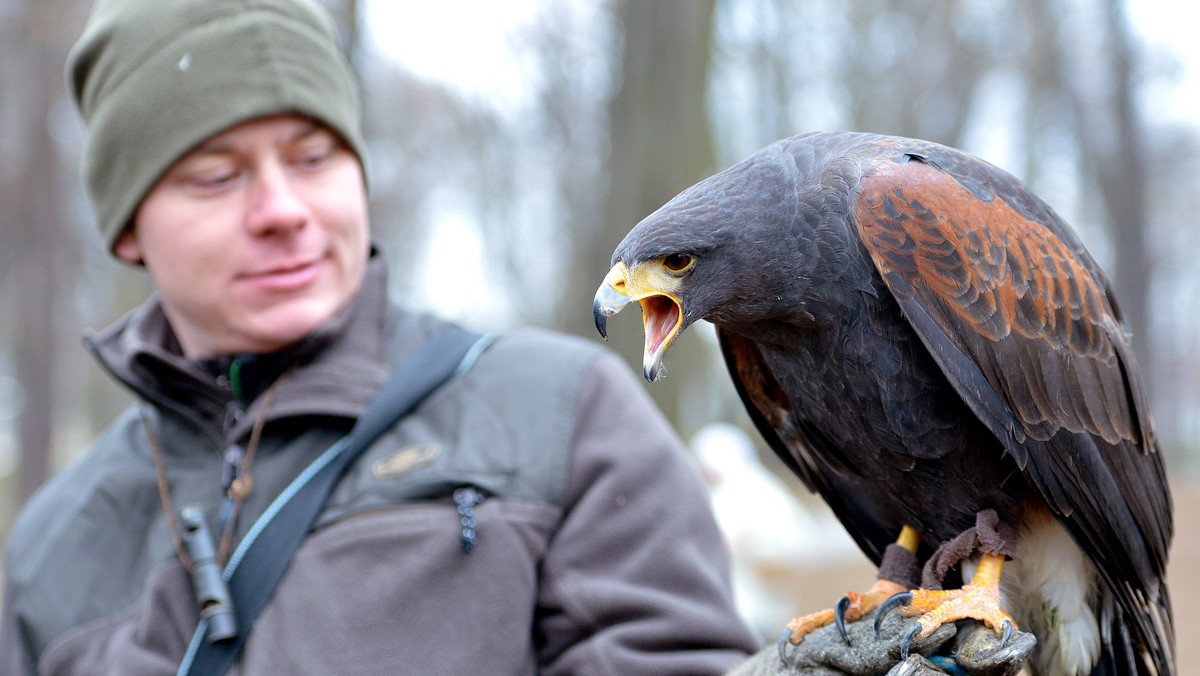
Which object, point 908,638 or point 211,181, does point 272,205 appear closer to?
point 211,181

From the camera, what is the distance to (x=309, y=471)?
2.53 m

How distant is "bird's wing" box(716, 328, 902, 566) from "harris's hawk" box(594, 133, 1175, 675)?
9 centimetres

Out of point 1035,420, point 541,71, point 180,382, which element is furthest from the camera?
point 541,71

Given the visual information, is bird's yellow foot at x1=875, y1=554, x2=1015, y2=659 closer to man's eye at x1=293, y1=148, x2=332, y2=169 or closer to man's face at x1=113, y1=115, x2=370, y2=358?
man's face at x1=113, y1=115, x2=370, y2=358

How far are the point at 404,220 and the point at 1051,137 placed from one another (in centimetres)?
1657

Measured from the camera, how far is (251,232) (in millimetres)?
2650

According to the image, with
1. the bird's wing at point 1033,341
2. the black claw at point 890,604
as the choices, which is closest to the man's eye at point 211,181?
the bird's wing at point 1033,341

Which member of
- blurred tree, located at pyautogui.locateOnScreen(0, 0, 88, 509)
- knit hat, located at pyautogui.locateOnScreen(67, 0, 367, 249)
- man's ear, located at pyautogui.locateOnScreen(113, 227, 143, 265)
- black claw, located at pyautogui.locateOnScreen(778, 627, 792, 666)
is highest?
knit hat, located at pyautogui.locateOnScreen(67, 0, 367, 249)

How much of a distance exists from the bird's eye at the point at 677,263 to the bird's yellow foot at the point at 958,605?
32.0 inches

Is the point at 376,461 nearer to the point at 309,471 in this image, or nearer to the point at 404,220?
the point at 309,471

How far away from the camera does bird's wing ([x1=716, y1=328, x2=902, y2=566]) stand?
2.29 m

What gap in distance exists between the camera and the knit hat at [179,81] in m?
2.62

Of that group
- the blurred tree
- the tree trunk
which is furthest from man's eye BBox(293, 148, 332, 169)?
the blurred tree

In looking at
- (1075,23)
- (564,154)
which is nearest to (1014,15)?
(1075,23)
